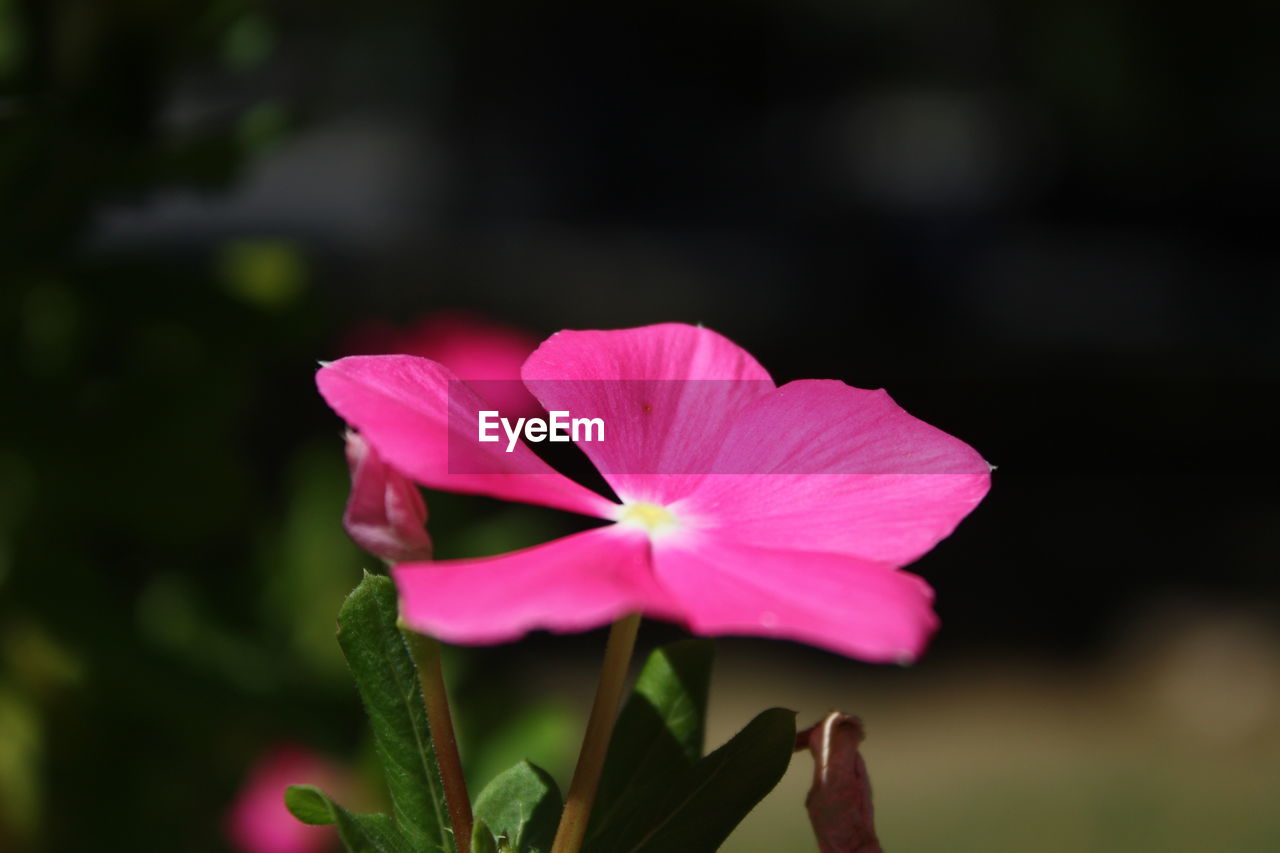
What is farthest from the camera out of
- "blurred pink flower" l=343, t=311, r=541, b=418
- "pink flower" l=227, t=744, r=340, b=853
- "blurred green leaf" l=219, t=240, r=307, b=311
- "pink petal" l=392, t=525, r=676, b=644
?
"blurred pink flower" l=343, t=311, r=541, b=418

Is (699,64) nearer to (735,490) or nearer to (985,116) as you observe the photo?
(985,116)

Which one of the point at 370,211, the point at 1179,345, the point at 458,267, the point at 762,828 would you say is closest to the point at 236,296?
the point at 762,828

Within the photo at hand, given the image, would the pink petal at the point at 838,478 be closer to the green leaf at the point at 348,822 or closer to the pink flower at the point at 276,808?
the green leaf at the point at 348,822

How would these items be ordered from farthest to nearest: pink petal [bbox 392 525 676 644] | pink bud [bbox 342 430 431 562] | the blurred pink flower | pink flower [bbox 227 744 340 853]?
the blurred pink flower, pink flower [bbox 227 744 340 853], pink bud [bbox 342 430 431 562], pink petal [bbox 392 525 676 644]

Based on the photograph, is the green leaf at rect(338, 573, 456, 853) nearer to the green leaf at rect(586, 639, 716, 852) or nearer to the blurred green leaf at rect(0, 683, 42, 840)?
the green leaf at rect(586, 639, 716, 852)

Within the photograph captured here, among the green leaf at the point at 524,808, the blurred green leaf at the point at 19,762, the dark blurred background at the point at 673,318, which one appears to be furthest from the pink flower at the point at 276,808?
the green leaf at the point at 524,808

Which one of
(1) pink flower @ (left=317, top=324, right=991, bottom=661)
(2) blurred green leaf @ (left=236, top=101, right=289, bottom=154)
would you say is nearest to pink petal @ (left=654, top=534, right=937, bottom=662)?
(1) pink flower @ (left=317, top=324, right=991, bottom=661)
